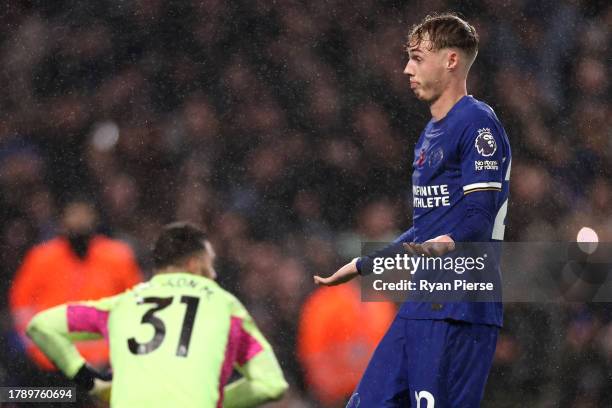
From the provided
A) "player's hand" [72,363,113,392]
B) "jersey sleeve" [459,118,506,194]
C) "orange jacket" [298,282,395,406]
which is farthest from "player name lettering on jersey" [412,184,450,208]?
"orange jacket" [298,282,395,406]

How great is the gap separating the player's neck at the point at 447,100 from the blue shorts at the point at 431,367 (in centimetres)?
61

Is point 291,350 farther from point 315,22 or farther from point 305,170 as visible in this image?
point 315,22

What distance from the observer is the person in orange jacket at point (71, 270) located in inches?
205

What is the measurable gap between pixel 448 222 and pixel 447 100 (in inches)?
14.8

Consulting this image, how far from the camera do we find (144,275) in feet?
17.5

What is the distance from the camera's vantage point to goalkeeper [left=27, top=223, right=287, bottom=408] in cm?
261

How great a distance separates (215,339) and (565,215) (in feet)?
11.6

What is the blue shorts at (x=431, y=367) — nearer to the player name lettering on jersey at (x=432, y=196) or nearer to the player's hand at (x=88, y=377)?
the player name lettering on jersey at (x=432, y=196)

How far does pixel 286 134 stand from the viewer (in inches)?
218

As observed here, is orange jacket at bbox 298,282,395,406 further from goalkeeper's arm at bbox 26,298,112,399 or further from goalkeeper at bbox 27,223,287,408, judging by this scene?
goalkeeper at bbox 27,223,287,408

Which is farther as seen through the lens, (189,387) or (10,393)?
Result: (10,393)

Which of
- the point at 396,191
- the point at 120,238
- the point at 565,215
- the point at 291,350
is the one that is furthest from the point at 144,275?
the point at 565,215

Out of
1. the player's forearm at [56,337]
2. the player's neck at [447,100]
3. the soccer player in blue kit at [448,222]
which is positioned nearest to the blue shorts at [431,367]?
the soccer player in blue kit at [448,222]

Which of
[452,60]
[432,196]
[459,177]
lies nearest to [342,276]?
[432,196]
